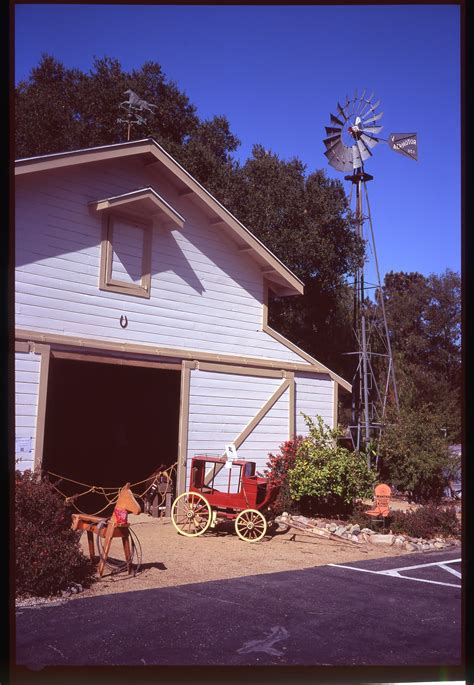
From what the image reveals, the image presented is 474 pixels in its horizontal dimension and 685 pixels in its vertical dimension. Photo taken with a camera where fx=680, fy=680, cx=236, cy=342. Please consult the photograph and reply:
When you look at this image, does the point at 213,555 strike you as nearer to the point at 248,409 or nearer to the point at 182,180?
the point at 248,409

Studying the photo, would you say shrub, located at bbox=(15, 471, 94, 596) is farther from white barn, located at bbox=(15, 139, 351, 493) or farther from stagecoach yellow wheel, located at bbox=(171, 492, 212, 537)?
stagecoach yellow wheel, located at bbox=(171, 492, 212, 537)

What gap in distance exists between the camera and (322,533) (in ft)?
45.9

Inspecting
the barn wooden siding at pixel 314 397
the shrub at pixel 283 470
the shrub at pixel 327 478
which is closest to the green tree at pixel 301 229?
the barn wooden siding at pixel 314 397

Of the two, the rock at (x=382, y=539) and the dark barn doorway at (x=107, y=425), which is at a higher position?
the dark barn doorway at (x=107, y=425)

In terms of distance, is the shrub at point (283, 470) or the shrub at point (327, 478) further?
the shrub at point (283, 470)

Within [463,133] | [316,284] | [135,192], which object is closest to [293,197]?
[316,284]

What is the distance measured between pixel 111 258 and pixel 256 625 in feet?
29.3

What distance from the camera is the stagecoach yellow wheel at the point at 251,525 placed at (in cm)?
1333

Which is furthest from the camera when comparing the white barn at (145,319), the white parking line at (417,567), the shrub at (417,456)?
the shrub at (417,456)

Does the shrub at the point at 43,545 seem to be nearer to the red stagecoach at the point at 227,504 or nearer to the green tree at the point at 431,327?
the red stagecoach at the point at 227,504

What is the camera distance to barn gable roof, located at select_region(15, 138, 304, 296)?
43.8 feet

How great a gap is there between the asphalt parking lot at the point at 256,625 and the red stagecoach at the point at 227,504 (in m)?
3.22

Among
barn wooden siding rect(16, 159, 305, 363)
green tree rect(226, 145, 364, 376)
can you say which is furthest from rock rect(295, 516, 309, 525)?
green tree rect(226, 145, 364, 376)

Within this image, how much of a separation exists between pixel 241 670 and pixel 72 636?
1.85 m
